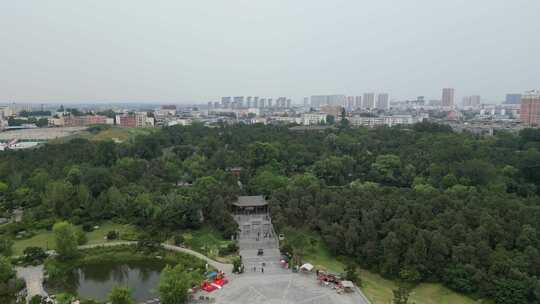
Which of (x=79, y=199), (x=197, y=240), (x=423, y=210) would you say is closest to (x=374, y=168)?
(x=423, y=210)

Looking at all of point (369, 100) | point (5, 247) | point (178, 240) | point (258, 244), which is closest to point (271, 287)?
point (258, 244)

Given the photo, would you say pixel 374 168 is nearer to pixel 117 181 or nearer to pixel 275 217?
pixel 275 217

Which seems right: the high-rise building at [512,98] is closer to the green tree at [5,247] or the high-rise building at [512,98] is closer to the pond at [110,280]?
the pond at [110,280]

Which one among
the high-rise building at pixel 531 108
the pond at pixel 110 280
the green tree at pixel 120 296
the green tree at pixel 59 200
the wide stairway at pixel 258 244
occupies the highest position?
the high-rise building at pixel 531 108

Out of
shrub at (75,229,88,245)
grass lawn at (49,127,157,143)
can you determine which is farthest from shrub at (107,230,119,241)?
grass lawn at (49,127,157,143)

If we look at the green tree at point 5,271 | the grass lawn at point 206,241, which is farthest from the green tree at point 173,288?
the green tree at point 5,271
